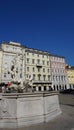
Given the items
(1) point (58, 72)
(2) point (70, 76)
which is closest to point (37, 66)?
(1) point (58, 72)

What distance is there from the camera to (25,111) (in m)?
6.79

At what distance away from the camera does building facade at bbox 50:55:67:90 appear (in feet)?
178

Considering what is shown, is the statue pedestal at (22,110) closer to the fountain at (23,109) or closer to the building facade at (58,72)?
the fountain at (23,109)

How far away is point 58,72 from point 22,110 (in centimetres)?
5020

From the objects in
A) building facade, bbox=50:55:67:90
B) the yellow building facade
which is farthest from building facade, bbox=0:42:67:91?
the yellow building facade

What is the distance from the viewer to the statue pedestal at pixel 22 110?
6.53 meters

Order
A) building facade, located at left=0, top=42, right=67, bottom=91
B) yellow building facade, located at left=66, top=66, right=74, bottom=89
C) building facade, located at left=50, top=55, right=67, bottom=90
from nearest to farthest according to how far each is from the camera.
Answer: building facade, located at left=0, top=42, right=67, bottom=91 < building facade, located at left=50, top=55, right=67, bottom=90 < yellow building facade, located at left=66, top=66, right=74, bottom=89

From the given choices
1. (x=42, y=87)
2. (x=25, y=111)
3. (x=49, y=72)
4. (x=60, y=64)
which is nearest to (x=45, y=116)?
(x=25, y=111)

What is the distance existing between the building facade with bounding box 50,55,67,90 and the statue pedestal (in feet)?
152

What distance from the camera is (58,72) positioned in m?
56.0

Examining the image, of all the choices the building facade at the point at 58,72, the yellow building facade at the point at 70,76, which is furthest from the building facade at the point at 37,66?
the yellow building facade at the point at 70,76

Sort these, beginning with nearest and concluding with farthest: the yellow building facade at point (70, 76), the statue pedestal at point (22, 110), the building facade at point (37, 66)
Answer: the statue pedestal at point (22, 110), the building facade at point (37, 66), the yellow building facade at point (70, 76)

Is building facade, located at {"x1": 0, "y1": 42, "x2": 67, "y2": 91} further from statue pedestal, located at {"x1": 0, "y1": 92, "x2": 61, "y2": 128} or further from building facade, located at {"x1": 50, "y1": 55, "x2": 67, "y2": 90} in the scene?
statue pedestal, located at {"x1": 0, "y1": 92, "x2": 61, "y2": 128}

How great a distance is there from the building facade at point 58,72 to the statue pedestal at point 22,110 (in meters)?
46.4
